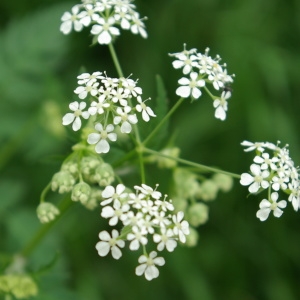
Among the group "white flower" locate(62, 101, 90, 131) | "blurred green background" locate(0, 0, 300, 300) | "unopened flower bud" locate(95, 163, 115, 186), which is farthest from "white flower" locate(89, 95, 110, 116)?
"blurred green background" locate(0, 0, 300, 300)

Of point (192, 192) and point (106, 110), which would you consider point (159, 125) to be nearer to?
point (106, 110)

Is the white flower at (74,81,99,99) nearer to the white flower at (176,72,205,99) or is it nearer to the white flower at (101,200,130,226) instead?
the white flower at (176,72,205,99)

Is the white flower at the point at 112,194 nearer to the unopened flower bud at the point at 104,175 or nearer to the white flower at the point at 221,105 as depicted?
the unopened flower bud at the point at 104,175

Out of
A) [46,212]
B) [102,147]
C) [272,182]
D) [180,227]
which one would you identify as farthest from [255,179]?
[46,212]

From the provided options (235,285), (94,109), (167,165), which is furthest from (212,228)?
(94,109)

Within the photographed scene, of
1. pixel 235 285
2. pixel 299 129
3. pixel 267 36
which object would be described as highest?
pixel 267 36

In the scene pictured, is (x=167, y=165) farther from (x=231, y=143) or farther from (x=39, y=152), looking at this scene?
(x=231, y=143)

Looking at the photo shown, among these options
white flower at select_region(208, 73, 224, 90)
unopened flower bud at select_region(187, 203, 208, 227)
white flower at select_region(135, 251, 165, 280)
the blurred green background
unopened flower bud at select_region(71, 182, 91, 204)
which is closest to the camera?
white flower at select_region(135, 251, 165, 280)
